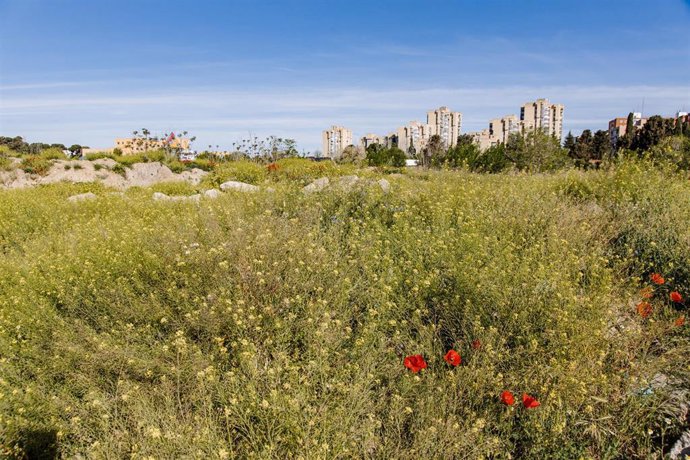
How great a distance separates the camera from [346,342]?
2.82 metres

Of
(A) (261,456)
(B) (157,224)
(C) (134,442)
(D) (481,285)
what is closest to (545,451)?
(D) (481,285)

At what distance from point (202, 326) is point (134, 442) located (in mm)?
906

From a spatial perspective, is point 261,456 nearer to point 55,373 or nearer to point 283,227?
point 55,373

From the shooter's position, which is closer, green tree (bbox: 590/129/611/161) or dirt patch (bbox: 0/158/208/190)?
dirt patch (bbox: 0/158/208/190)

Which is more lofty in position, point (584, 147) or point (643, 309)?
point (584, 147)

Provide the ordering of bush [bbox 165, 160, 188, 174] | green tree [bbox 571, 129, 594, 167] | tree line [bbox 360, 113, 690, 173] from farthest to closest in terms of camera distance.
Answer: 1. green tree [bbox 571, 129, 594, 167]
2. tree line [bbox 360, 113, 690, 173]
3. bush [bbox 165, 160, 188, 174]

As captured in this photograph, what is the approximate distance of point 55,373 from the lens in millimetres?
2787

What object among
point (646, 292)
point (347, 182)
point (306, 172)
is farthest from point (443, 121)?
point (646, 292)

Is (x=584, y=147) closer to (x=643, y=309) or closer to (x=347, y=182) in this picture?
(x=347, y=182)

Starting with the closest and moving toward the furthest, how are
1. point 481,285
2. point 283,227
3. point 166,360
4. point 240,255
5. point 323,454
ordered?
point 323,454 < point 166,360 < point 481,285 < point 240,255 < point 283,227

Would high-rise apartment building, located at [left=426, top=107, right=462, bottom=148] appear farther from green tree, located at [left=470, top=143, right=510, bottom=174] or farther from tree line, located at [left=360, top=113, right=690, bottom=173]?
green tree, located at [left=470, top=143, right=510, bottom=174]

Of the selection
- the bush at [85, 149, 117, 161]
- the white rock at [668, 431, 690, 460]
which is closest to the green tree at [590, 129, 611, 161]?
the bush at [85, 149, 117, 161]

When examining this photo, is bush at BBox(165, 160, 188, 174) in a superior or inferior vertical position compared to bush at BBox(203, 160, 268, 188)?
superior

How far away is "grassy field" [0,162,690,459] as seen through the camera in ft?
7.22
